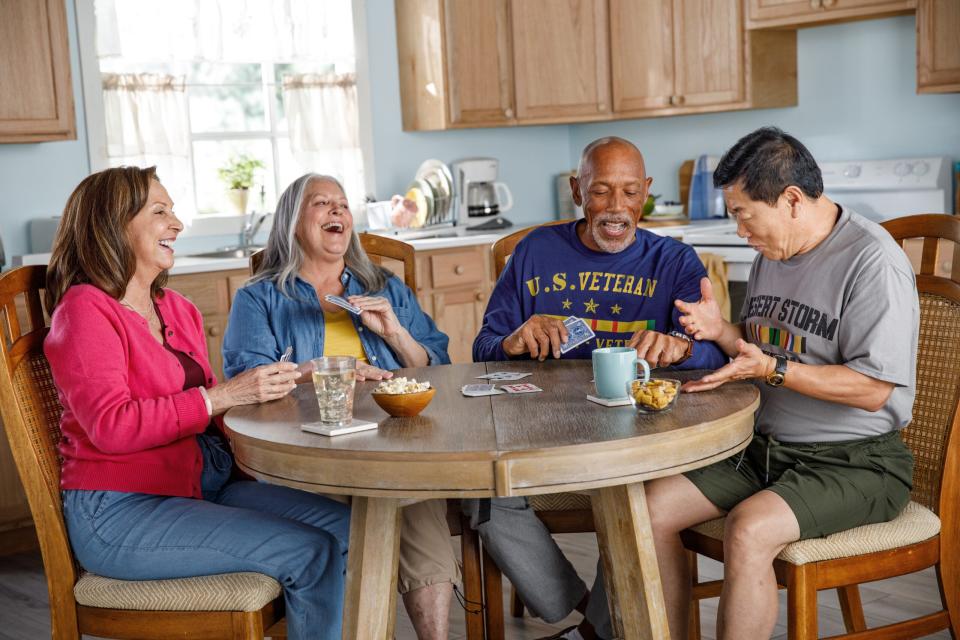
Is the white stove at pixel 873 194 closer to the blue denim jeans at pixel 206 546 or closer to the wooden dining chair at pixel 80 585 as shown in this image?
the blue denim jeans at pixel 206 546

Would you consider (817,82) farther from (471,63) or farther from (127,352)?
(127,352)

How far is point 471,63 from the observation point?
5258 millimetres

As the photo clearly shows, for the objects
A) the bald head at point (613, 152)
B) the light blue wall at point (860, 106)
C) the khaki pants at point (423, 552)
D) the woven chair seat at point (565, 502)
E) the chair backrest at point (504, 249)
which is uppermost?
the light blue wall at point (860, 106)

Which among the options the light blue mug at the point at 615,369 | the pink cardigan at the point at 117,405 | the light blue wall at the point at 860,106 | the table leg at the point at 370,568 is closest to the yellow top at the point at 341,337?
the pink cardigan at the point at 117,405

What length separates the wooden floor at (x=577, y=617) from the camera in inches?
110

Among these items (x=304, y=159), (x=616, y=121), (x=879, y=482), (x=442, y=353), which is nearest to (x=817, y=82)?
(x=616, y=121)

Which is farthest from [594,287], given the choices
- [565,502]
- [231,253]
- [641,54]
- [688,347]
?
[641,54]

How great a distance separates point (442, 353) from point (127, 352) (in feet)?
2.76

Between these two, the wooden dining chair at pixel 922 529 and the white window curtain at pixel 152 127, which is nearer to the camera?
the wooden dining chair at pixel 922 529

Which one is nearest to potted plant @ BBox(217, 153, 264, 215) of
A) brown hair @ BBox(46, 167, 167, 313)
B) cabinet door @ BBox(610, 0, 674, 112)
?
cabinet door @ BBox(610, 0, 674, 112)

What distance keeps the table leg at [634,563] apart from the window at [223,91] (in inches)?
126

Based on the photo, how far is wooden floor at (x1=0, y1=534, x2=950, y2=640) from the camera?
2807 mm

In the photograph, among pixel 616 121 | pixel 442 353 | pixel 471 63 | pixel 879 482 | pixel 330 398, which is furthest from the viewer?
pixel 616 121

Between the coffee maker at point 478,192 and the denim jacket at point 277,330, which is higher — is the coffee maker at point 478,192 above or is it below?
above
